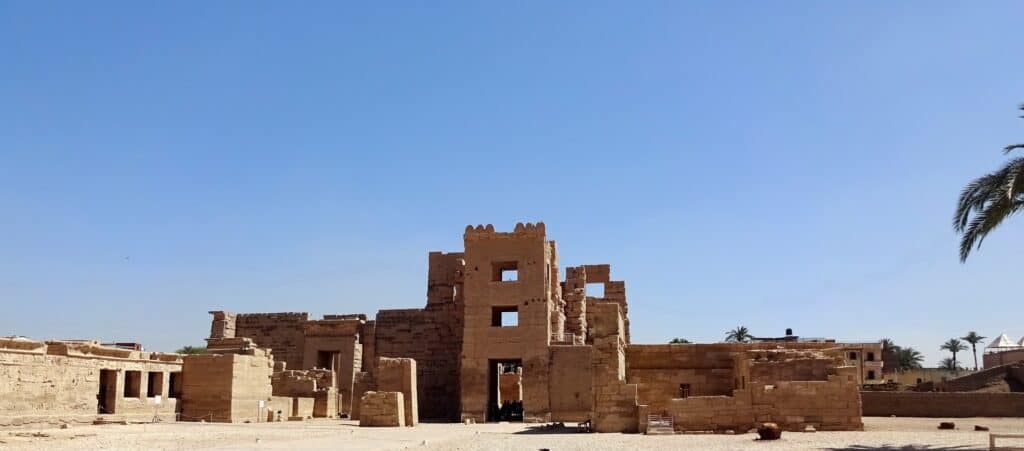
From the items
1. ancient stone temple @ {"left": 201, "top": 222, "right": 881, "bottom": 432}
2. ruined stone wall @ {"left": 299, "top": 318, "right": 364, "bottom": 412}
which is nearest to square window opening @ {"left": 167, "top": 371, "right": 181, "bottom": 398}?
ancient stone temple @ {"left": 201, "top": 222, "right": 881, "bottom": 432}

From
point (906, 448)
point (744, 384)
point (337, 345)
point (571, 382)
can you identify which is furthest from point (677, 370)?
point (337, 345)

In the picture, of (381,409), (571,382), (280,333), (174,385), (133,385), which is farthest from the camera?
(280,333)

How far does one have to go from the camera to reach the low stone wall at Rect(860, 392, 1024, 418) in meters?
28.6

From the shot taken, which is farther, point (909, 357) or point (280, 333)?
point (909, 357)

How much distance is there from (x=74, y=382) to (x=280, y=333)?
15434 millimetres

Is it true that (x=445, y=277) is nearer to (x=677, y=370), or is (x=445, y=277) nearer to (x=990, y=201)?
(x=677, y=370)

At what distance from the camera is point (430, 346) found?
35750 millimetres

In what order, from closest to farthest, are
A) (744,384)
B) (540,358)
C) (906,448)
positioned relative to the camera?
1. (906,448)
2. (744,384)
3. (540,358)

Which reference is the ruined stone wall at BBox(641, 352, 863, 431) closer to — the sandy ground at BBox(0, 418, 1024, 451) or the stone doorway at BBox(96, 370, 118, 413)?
the sandy ground at BBox(0, 418, 1024, 451)

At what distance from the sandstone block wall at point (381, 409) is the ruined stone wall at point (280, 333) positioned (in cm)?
1367

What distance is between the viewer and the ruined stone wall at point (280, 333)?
3722cm

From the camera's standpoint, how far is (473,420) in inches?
1194

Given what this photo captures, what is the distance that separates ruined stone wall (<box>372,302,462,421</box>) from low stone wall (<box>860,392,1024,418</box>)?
52.6 feet

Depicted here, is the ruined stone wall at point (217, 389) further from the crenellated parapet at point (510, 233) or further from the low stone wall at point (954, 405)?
the low stone wall at point (954, 405)
